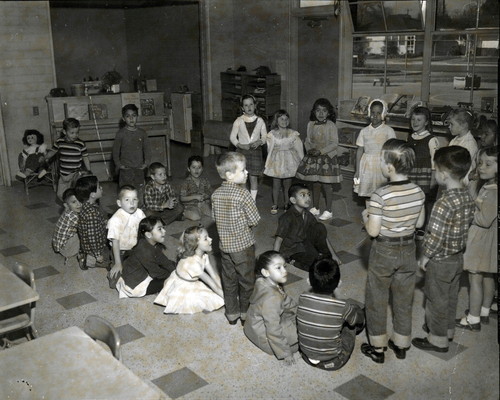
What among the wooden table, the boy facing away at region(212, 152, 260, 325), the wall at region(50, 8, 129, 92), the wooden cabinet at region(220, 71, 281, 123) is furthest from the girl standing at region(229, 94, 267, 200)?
the wall at region(50, 8, 129, 92)

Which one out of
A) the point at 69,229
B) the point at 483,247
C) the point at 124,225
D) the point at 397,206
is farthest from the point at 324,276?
the point at 69,229

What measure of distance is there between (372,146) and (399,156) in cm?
295

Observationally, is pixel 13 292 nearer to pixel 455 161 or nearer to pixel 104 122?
pixel 455 161

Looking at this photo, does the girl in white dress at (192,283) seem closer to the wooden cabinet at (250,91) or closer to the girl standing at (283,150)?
the girl standing at (283,150)

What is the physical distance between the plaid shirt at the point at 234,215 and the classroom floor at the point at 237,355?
0.70 m

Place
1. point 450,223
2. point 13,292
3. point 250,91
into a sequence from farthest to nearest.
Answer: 1. point 250,91
2. point 450,223
3. point 13,292

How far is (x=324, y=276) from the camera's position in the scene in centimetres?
366

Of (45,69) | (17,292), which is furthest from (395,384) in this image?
(45,69)

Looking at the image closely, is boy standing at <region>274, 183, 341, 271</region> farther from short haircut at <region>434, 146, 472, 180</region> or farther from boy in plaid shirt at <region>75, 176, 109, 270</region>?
short haircut at <region>434, 146, 472, 180</region>

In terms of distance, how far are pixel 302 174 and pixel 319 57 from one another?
125 inches

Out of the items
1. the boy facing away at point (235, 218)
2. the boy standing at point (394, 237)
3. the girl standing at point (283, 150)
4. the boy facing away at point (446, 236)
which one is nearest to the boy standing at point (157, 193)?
the girl standing at point (283, 150)

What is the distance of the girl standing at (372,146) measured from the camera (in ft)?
21.3

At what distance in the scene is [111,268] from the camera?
5.61m

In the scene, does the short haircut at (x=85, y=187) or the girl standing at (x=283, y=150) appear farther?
the girl standing at (x=283, y=150)
